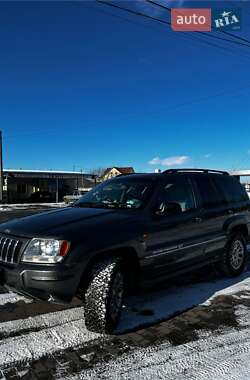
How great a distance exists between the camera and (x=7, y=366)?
3254mm

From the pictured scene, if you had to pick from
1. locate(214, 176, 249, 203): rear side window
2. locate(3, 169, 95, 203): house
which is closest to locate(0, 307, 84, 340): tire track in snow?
locate(214, 176, 249, 203): rear side window

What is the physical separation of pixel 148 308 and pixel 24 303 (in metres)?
1.66

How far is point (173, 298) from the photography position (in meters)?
5.14

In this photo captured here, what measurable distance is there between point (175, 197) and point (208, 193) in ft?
3.17

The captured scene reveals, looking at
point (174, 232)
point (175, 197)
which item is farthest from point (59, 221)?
point (175, 197)

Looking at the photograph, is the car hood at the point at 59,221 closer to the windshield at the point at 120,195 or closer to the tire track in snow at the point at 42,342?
the windshield at the point at 120,195

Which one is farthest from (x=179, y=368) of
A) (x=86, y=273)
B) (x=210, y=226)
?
(x=210, y=226)

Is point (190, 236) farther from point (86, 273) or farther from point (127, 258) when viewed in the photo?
point (86, 273)

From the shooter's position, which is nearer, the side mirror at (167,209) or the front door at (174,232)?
the front door at (174,232)

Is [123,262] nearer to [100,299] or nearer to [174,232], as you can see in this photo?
[100,299]

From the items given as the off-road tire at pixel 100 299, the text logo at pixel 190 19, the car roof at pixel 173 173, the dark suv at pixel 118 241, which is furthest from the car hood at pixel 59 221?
the text logo at pixel 190 19

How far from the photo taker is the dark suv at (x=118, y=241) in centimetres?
363

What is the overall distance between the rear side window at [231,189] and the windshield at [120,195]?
71.8 inches

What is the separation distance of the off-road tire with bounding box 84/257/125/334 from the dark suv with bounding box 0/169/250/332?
0.01 metres
